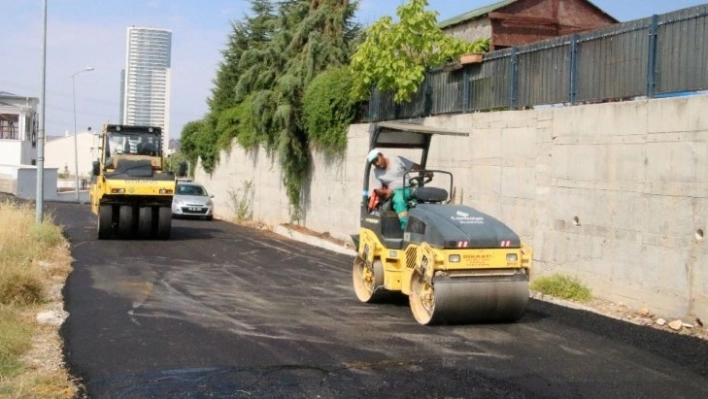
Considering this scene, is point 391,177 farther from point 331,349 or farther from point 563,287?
point 331,349

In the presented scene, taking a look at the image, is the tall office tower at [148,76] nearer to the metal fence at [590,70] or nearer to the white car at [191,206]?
the white car at [191,206]

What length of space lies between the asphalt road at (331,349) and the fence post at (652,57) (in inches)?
130

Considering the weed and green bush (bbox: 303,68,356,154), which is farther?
the weed

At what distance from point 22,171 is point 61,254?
39.0 m

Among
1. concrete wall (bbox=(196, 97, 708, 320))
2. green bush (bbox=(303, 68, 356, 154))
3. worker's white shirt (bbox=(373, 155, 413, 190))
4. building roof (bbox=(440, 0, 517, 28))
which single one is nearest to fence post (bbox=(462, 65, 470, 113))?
concrete wall (bbox=(196, 97, 708, 320))

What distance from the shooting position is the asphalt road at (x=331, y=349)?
7.05 metres

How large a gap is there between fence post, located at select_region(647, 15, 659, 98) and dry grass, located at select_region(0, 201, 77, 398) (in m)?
8.27

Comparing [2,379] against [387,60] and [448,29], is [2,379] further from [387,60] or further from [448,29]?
[448,29]

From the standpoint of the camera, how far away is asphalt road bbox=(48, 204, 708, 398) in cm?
705

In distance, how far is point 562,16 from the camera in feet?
81.2

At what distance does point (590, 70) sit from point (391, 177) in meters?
3.93

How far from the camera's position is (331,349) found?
8492 mm

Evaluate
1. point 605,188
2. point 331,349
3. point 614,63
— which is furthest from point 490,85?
point 331,349

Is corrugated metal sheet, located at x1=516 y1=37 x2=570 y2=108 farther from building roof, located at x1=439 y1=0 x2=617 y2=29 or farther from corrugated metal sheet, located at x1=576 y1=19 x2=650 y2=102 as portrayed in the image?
building roof, located at x1=439 y1=0 x2=617 y2=29
